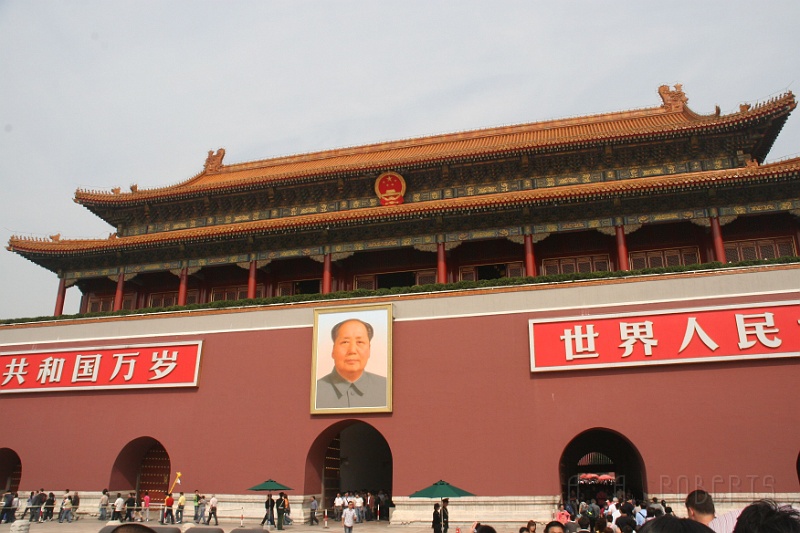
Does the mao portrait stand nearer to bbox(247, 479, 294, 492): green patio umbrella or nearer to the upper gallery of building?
bbox(247, 479, 294, 492): green patio umbrella

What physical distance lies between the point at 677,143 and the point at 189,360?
14605 millimetres

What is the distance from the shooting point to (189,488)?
16125mm

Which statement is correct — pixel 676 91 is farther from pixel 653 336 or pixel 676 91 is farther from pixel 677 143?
pixel 653 336

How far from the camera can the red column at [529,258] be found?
17.1 m

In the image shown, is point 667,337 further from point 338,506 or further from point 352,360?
point 338,506

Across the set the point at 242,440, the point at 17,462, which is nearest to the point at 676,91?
the point at 242,440

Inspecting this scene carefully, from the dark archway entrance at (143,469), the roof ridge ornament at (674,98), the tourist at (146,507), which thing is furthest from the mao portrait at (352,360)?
the roof ridge ornament at (674,98)

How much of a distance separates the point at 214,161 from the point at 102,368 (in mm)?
10667

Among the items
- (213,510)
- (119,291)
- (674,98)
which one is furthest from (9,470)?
(674,98)

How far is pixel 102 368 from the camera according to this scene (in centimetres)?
1789

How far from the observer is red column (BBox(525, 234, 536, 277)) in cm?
1706

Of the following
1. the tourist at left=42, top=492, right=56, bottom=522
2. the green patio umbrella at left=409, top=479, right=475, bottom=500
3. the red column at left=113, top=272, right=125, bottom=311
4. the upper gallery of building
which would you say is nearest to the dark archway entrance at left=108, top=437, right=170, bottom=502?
the tourist at left=42, top=492, right=56, bottom=522

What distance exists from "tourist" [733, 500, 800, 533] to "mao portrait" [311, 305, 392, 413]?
1384 centimetres

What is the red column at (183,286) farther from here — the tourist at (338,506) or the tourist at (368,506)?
the tourist at (368,506)
